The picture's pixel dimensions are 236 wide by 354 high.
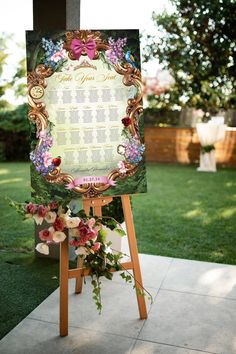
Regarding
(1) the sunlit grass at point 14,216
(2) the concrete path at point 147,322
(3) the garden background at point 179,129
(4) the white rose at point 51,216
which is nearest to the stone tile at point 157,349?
(2) the concrete path at point 147,322

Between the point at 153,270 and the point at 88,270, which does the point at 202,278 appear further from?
the point at 88,270

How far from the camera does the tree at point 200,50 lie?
21.5 feet

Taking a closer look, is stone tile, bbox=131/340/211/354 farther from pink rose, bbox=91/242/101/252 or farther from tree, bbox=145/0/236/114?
tree, bbox=145/0/236/114

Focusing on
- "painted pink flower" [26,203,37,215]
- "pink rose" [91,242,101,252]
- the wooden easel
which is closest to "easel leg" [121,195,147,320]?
the wooden easel

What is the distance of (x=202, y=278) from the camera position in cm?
244

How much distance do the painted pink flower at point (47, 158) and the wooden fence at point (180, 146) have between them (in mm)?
5156

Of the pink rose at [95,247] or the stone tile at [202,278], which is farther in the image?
the stone tile at [202,278]

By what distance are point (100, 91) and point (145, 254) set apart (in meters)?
1.46

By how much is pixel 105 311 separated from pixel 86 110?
3.59 feet

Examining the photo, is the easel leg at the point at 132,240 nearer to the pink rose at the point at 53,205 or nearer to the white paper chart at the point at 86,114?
the white paper chart at the point at 86,114

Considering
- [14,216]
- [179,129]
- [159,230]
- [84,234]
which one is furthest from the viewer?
[179,129]

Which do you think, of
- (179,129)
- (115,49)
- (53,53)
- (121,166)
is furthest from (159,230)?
(179,129)

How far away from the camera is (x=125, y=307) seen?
2.09 m

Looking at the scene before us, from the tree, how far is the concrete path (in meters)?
5.15
